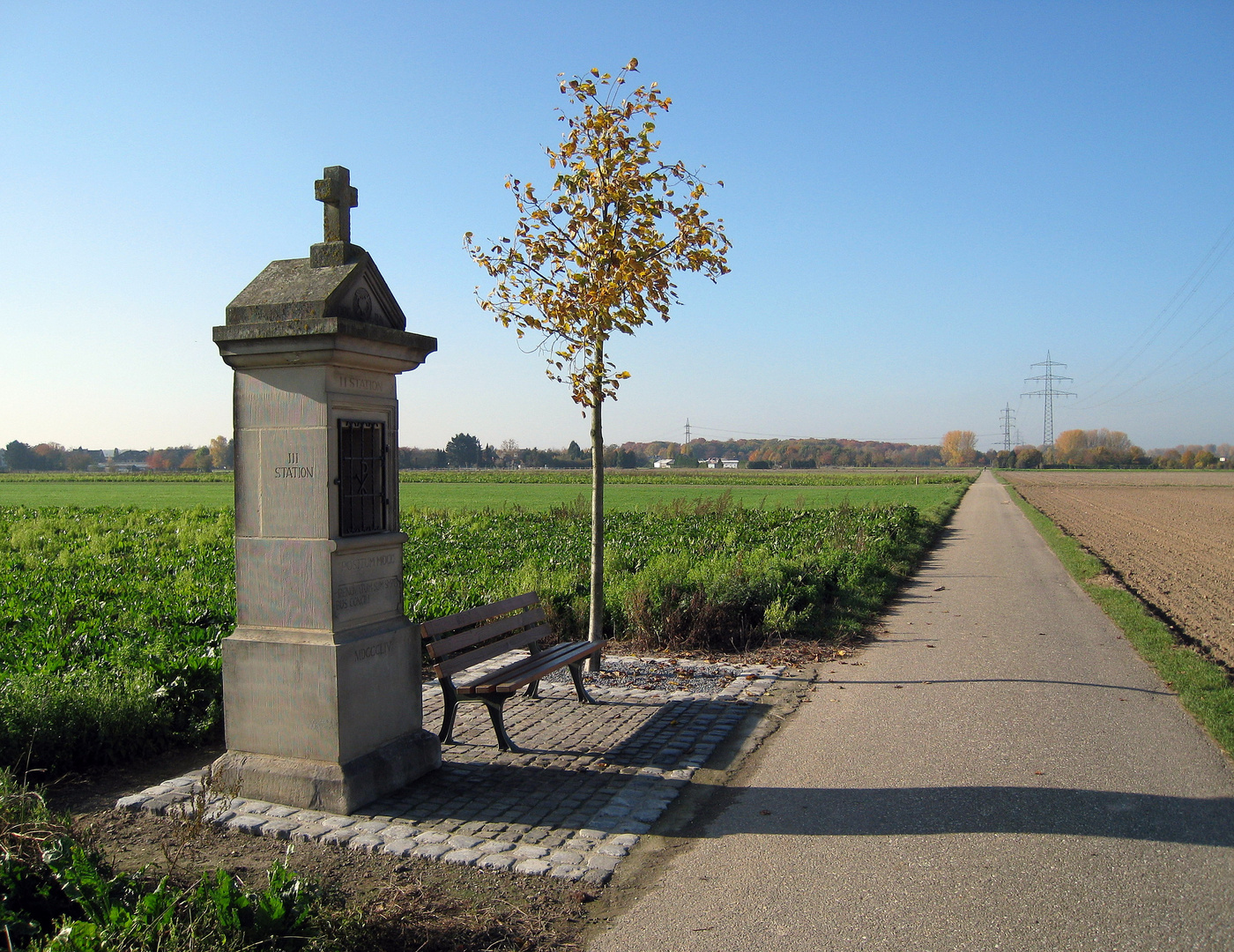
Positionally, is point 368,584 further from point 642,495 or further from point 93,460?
point 93,460

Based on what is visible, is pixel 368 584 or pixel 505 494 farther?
pixel 505 494

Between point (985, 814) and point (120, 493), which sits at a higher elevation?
point (120, 493)

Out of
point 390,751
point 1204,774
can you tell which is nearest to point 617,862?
point 390,751

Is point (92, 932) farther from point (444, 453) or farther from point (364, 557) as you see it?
point (444, 453)

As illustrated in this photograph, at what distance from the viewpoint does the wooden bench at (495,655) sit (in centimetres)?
579

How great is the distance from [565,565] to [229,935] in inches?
499

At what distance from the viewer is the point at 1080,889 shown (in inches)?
152

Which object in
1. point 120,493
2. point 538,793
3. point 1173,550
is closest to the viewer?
point 538,793

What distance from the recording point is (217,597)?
11.1 metres

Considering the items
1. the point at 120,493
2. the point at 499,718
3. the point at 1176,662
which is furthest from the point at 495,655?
the point at 120,493

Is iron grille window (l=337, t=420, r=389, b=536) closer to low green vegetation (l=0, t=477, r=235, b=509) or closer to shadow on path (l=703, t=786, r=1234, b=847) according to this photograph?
shadow on path (l=703, t=786, r=1234, b=847)

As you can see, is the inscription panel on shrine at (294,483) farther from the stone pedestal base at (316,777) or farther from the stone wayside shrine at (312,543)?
the stone pedestal base at (316,777)

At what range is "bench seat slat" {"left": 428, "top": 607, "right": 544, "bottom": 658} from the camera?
5855mm

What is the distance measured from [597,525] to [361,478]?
3.48 meters
